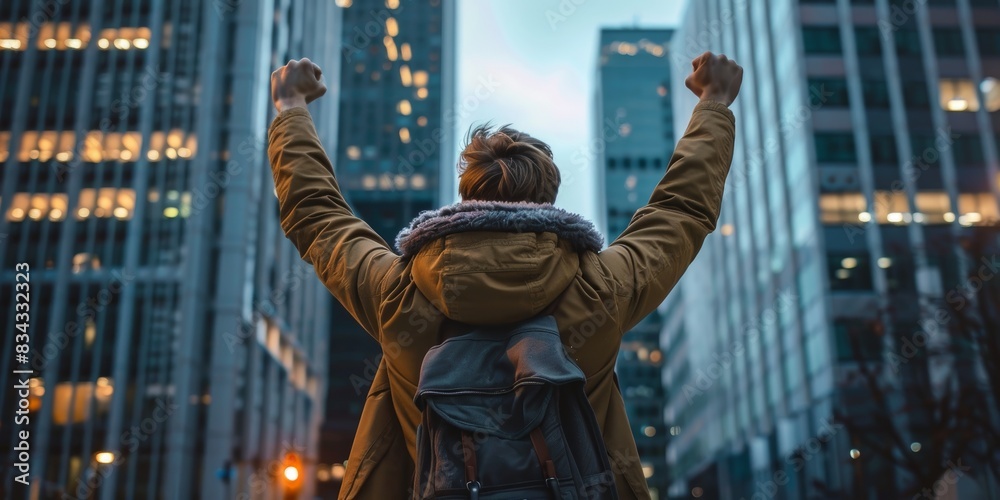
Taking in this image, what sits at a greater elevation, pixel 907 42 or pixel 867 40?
pixel 867 40

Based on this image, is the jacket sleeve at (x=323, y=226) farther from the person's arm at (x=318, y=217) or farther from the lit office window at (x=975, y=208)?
the lit office window at (x=975, y=208)

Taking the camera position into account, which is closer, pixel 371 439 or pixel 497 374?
pixel 497 374

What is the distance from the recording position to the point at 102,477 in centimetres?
4166

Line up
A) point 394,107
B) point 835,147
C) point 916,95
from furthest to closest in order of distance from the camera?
1. point 394,107
2. point 835,147
3. point 916,95

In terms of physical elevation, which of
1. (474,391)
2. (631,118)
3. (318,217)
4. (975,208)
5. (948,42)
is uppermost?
(631,118)

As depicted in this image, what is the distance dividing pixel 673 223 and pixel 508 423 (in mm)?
810

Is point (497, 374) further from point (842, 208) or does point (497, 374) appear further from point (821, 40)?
point (821, 40)

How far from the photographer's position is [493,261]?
2.16 m

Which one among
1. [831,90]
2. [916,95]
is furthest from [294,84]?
[831,90]

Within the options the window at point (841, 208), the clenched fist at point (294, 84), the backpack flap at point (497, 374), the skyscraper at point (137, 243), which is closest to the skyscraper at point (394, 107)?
the skyscraper at point (137, 243)

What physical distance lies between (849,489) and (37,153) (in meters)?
40.7

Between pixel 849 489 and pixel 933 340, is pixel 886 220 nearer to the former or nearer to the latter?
pixel 933 340

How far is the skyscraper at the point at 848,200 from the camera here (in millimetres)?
35312

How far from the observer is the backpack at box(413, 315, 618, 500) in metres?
2.04
